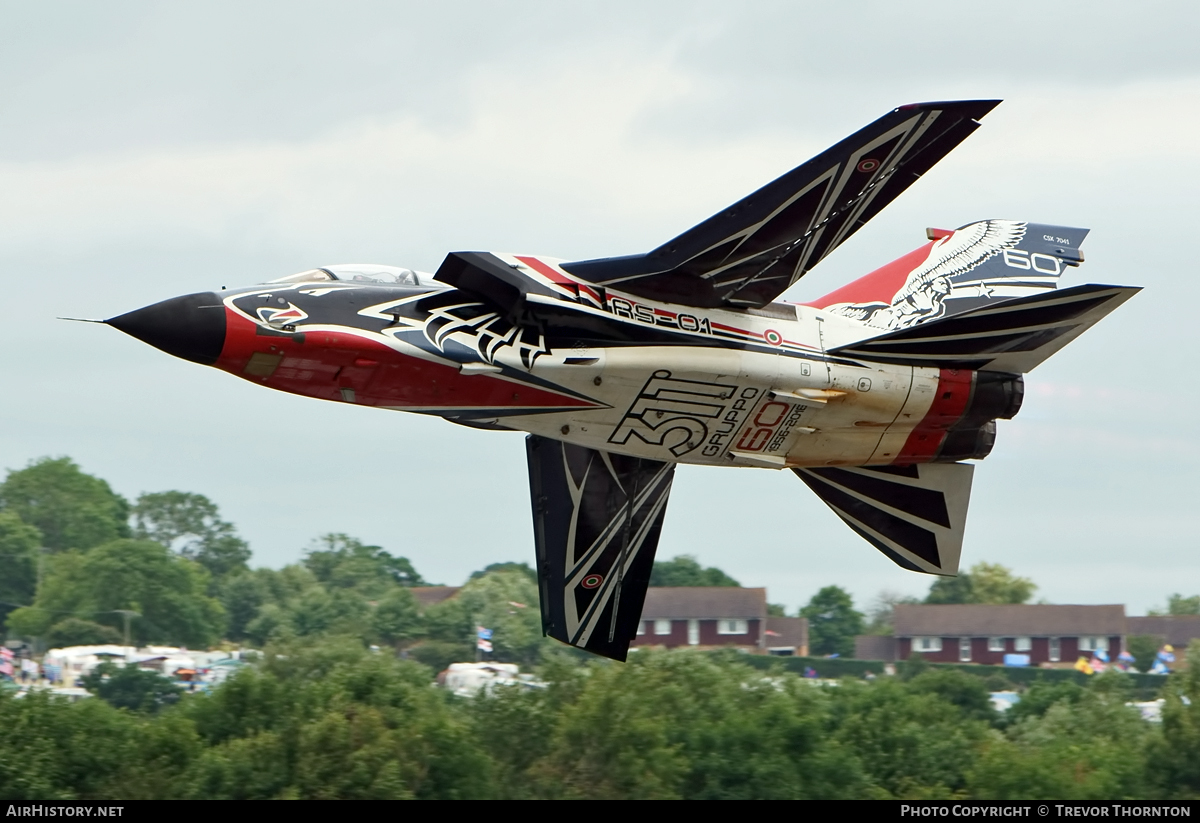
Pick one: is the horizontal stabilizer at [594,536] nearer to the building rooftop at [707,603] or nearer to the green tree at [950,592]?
the building rooftop at [707,603]

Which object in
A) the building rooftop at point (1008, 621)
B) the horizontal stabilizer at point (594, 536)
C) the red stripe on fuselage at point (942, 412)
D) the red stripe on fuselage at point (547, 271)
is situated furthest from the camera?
the building rooftop at point (1008, 621)

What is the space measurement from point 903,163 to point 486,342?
4.69 meters

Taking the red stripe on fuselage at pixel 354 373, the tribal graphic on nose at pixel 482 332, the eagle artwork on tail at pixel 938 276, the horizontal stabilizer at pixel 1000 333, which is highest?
the eagle artwork on tail at pixel 938 276

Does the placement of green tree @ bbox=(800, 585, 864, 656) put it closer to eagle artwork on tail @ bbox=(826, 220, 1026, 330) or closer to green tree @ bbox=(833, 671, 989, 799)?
green tree @ bbox=(833, 671, 989, 799)

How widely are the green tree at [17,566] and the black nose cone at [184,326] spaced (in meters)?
77.8

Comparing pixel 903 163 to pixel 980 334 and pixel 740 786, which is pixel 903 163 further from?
pixel 740 786

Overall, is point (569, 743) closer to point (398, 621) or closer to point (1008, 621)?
point (398, 621)

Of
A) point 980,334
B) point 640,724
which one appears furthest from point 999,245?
point 640,724

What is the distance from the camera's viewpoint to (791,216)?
14820mm

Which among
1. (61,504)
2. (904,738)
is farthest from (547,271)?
(61,504)

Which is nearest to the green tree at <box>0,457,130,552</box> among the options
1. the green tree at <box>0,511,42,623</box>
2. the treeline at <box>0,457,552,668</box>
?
the treeline at <box>0,457,552,668</box>

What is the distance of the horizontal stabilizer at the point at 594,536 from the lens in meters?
17.0

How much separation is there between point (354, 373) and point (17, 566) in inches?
3231

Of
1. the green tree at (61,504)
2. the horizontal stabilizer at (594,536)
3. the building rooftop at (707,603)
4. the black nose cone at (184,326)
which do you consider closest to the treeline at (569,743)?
the horizontal stabilizer at (594,536)
